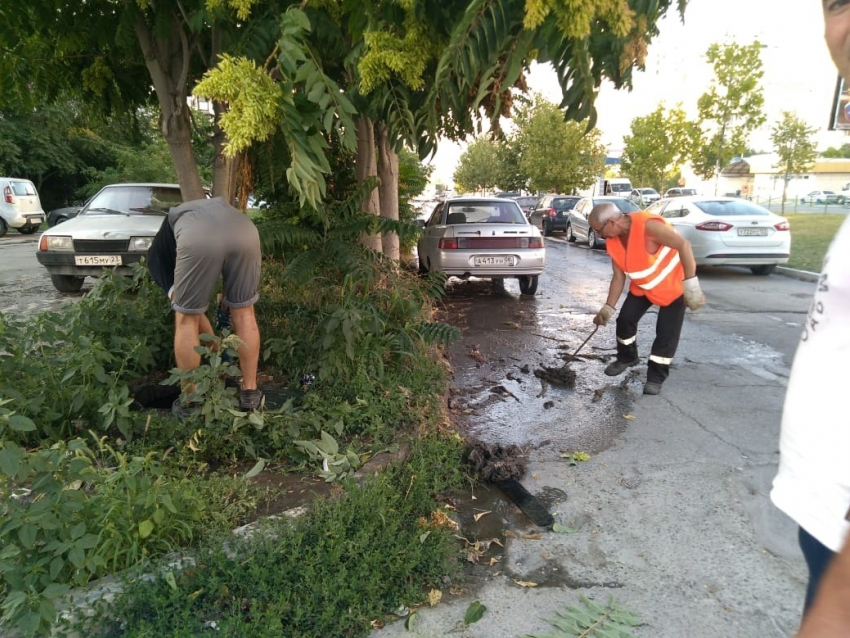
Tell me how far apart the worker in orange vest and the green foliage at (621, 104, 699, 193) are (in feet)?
79.1

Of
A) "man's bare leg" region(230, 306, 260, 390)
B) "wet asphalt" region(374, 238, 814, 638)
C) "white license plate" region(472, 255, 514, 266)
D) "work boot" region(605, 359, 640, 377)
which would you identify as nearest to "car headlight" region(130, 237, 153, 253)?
"wet asphalt" region(374, 238, 814, 638)

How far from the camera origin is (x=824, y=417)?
3.66 feet

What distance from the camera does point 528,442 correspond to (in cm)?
442

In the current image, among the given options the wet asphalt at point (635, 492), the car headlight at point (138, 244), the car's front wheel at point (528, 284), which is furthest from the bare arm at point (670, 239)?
the car headlight at point (138, 244)

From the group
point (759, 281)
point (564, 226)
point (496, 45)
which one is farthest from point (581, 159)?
point (496, 45)

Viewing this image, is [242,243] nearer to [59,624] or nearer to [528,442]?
[59,624]

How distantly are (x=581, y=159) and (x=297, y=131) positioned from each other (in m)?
36.2

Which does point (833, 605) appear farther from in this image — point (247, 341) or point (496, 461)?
point (247, 341)

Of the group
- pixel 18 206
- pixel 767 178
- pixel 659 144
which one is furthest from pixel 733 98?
pixel 767 178

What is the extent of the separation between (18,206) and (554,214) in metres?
20.5

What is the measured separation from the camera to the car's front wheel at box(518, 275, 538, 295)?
1038cm

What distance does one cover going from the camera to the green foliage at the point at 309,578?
85.3 inches

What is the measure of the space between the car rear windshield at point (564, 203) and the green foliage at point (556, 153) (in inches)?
428

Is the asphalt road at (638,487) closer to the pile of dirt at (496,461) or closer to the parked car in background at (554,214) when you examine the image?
the pile of dirt at (496,461)
